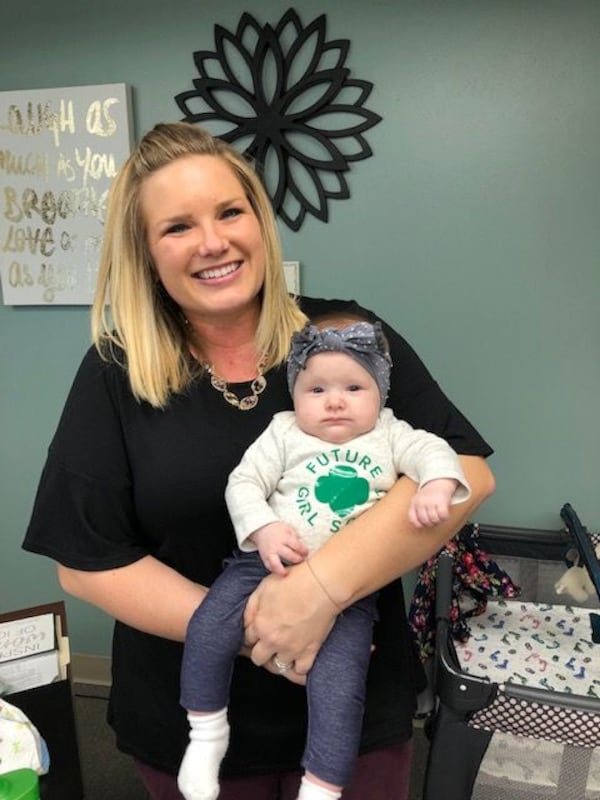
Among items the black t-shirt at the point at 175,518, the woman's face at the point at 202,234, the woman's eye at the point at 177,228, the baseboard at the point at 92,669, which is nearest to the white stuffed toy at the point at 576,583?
the black t-shirt at the point at 175,518

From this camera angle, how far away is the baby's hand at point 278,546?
0.86m

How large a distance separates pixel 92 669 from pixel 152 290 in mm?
1995

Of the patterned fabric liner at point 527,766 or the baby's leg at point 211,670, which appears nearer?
the baby's leg at point 211,670

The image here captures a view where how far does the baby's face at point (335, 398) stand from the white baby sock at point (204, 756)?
0.46 m

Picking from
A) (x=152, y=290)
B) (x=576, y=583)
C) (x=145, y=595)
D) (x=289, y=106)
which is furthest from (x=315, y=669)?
(x=289, y=106)

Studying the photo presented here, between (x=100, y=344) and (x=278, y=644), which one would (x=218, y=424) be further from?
(x=278, y=644)

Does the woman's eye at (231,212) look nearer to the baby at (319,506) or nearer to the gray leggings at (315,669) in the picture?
the baby at (319,506)

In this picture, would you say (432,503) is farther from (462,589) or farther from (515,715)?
(462,589)

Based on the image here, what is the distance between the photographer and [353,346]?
941 mm

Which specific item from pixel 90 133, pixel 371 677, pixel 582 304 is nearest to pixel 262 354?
pixel 371 677

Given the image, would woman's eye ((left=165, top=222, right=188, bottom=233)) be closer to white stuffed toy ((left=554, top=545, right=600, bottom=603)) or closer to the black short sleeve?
the black short sleeve

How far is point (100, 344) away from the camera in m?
0.98

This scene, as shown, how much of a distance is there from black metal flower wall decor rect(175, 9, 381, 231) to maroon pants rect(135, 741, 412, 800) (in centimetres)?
148

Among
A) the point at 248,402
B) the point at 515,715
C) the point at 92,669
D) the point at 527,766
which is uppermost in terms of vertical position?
the point at 248,402
